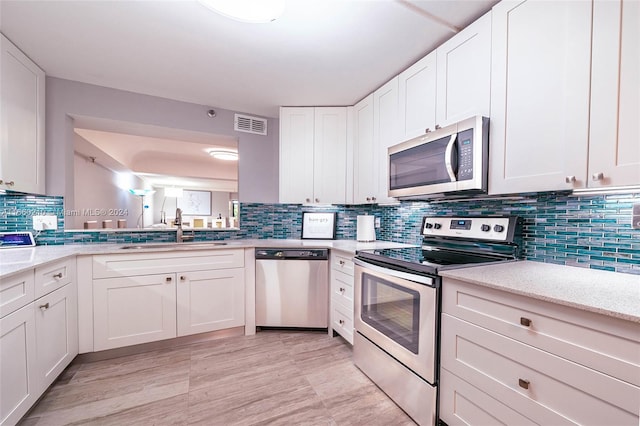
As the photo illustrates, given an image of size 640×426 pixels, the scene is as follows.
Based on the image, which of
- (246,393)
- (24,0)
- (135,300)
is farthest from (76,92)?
(246,393)

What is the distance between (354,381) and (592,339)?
4.60ft

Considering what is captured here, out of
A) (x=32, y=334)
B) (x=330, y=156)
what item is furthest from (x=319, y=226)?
(x=32, y=334)

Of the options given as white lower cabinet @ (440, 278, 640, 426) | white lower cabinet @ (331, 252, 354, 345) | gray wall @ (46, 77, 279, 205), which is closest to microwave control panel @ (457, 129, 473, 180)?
white lower cabinet @ (440, 278, 640, 426)

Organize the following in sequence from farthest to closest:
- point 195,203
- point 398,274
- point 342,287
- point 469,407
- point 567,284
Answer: point 195,203 → point 342,287 → point 398,274 → point 469,407 → point 567,284

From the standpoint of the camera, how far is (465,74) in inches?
63.9

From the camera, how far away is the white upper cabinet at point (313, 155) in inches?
112

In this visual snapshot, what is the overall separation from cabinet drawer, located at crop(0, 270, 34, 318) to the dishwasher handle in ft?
4.83

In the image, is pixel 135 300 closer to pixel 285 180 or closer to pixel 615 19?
pixel 285 180

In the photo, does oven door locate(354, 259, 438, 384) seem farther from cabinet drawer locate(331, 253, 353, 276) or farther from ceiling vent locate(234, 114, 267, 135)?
ceiling vent locate(234, 114, 267, 135)

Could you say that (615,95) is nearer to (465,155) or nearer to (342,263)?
(465,155)

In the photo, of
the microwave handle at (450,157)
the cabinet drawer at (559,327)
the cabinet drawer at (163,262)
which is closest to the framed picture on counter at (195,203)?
the cabinet drawer at (163,262)

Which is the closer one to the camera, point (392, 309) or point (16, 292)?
point (16, 292)

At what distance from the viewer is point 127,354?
216 centimetres

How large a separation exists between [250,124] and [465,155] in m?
2.32
